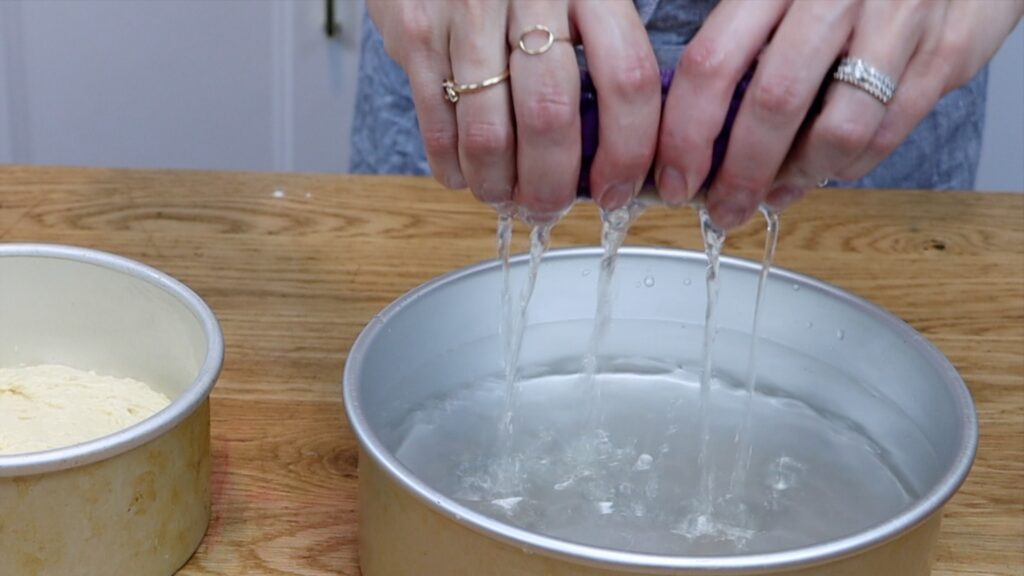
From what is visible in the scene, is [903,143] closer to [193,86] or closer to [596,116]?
[596,116]

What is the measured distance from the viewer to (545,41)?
485mm

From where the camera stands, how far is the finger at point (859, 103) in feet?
1.60

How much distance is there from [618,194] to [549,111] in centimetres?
5

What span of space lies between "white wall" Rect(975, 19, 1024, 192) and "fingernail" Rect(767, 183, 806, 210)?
1.13 metres

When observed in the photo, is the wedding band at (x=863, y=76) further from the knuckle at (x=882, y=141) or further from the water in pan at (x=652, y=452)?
the water in pan at (x=652, y=452)

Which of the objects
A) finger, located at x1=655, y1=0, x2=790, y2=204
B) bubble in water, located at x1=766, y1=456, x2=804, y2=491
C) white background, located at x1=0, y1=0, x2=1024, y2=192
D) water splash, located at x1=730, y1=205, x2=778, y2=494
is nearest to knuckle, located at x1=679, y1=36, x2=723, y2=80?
finger, located at x1=655, y1=0, x2=790, y2=204

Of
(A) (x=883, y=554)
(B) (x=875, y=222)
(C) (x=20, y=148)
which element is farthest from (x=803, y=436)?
(C) (x=20, y=148)

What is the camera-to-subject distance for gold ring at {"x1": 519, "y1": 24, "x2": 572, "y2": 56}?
482 mm

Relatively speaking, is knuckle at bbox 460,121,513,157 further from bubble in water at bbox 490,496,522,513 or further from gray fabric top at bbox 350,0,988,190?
gray fabric top at bbox 350,0,988,190

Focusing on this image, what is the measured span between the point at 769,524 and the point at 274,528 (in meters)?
0.22

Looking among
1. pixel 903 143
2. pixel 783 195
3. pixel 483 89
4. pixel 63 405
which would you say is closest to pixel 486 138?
pixel 483 89

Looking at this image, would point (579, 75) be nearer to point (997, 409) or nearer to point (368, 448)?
point (368, 448)

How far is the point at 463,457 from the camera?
595mm

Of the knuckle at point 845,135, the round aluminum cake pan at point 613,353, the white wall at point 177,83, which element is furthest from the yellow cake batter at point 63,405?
the white wall at point 177,83
